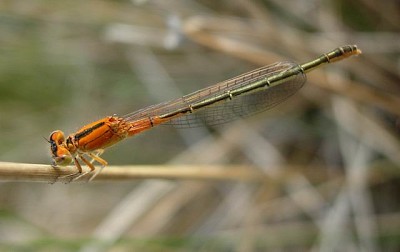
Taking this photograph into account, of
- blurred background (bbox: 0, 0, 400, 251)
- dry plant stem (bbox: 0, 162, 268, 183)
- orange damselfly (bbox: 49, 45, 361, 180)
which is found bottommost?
dry plant stem (bbox: 0, 162, 268, 183)

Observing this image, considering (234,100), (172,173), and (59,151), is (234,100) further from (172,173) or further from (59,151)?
(59,151)

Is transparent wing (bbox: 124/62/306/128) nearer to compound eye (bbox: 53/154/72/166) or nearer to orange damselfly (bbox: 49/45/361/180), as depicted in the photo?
orange damselfly (bbox: 49/45/361/180)

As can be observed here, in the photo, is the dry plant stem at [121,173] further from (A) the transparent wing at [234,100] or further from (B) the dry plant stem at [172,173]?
(A) the transparent wing at [234,100]

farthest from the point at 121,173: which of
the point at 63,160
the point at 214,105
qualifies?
the point at 214,105

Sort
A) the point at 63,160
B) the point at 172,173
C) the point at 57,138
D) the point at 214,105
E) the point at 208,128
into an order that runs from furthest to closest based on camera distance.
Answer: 1. the point at 208,128
2. the point at 214,105
3. the point at 172,173
4. the point at 57,138
5. the point at 63,160

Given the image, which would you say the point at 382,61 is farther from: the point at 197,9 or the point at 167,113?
the point at 167,113

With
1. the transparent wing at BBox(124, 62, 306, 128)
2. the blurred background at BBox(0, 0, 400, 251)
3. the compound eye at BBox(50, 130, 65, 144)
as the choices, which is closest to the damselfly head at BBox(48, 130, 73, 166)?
the compound eye at BBox(50, 130, 65, 144)
